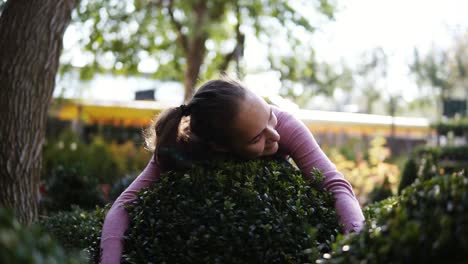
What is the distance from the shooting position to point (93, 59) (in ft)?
50.4

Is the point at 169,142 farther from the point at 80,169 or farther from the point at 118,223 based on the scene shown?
the point at 80,169

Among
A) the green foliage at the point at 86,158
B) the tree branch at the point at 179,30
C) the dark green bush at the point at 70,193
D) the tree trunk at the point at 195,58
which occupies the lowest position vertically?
the green foliage at the point at 86,158

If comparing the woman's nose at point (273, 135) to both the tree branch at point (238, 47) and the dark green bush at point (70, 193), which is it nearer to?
the dark green bush at point (70, 193)

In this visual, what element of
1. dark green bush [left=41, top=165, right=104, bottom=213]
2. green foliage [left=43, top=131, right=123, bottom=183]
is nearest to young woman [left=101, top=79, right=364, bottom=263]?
dark green bush [left=41, top=165, right=104, bottom=213]

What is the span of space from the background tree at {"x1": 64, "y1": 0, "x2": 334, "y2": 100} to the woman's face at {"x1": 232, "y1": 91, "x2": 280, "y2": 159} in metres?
10.6

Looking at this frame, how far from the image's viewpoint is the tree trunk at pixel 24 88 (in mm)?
4101

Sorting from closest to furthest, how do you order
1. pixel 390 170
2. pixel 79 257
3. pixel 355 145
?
pixel 79 257, pixel 390 170, pixel 355 145

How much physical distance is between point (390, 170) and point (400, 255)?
37.2 feet

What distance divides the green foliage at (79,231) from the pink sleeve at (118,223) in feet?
0.43

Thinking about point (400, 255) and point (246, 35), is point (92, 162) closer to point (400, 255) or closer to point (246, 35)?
point (246, 35)

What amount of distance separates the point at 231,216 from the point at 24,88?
2.16 metres

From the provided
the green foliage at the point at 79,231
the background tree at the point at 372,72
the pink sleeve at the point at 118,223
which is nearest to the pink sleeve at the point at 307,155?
the pink sleeve at the point at 118,223

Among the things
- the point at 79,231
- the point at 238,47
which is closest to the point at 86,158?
the point at 238,47

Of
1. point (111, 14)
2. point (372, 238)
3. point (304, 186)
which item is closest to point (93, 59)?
point (111, 14)
